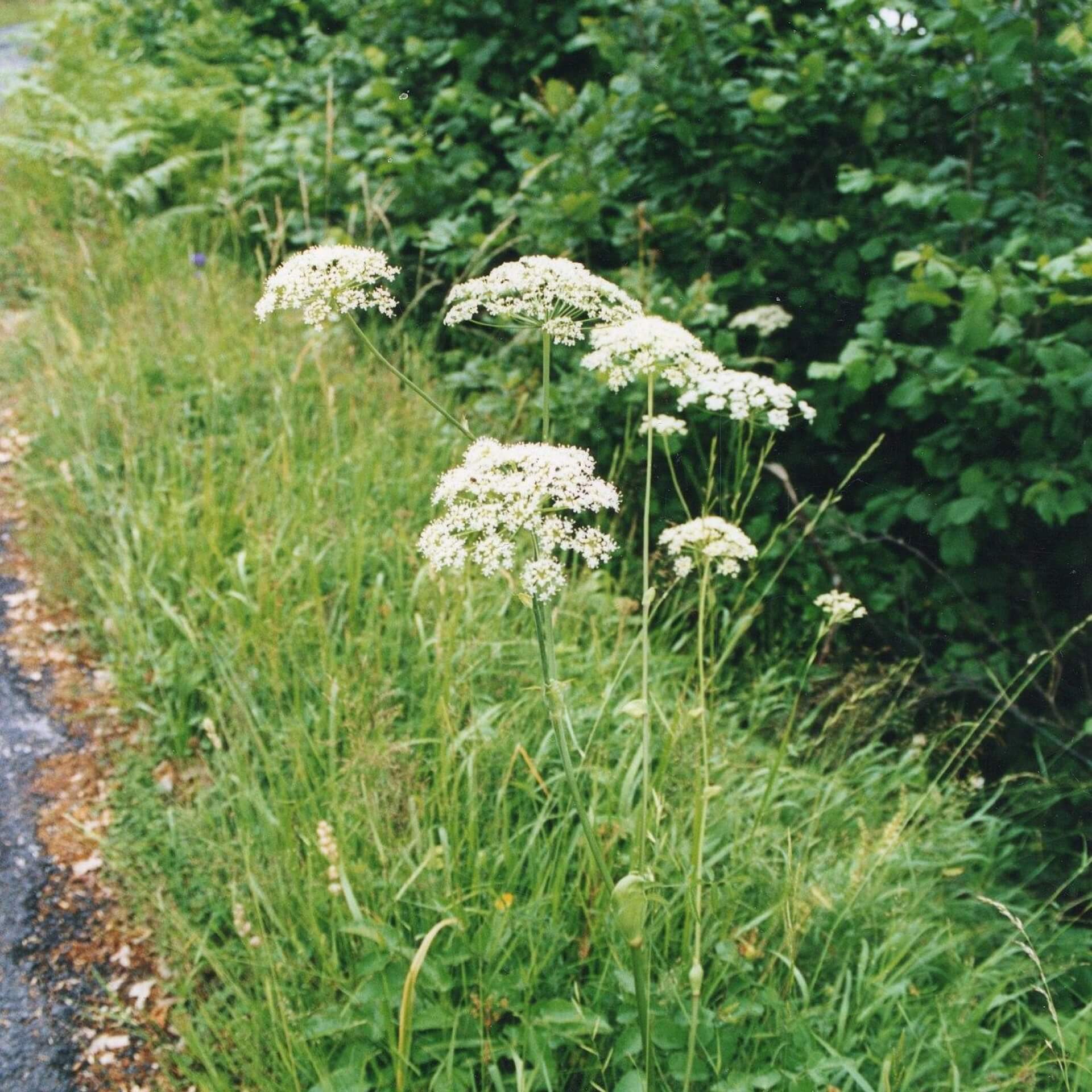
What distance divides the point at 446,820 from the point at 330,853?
0.97 ft

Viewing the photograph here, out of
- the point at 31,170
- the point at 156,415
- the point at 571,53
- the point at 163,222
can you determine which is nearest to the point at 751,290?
the point at 571,53

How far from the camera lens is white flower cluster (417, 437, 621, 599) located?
1.35 meters

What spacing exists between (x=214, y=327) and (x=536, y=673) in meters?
2.45

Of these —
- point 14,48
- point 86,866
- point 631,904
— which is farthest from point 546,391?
point 14,48

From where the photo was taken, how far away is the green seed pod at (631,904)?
1271 mm

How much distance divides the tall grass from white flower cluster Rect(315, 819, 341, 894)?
4 centimetres

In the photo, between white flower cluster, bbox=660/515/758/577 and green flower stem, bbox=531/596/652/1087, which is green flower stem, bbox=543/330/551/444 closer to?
green flower stem, bbox=531/596/652/1087

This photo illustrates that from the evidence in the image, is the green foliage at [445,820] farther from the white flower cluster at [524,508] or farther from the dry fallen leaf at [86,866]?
the white flower cluster at [524,508]

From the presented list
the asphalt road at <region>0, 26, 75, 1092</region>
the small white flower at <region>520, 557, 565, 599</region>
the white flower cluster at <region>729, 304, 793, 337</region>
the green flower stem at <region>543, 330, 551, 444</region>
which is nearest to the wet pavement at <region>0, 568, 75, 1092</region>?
the asphalt road at <region>0, 26, 75, 1092</region>

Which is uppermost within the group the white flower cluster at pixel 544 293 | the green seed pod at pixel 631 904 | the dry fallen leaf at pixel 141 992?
the white flower cluster at pixel 544 293

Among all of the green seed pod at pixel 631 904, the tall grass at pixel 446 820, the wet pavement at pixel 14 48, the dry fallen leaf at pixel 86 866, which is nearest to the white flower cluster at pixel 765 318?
the tall grass at pixel 446 820

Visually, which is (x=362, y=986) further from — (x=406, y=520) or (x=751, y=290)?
(x=751, y=290)

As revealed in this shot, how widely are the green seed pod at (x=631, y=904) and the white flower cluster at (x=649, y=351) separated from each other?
78 cm

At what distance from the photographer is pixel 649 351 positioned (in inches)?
67.2
